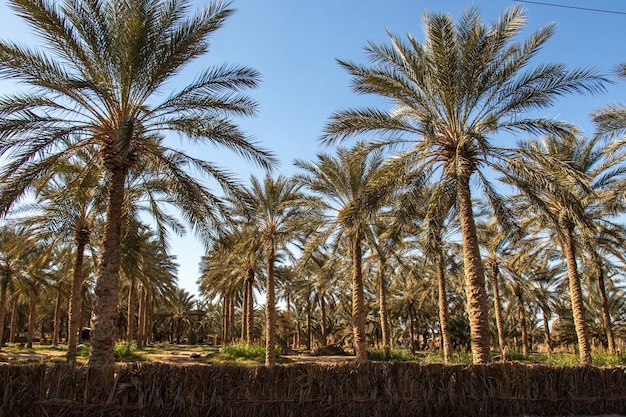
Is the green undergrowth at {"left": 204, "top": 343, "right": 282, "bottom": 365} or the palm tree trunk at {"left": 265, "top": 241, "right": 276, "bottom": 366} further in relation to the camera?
the green undergrowth at {"left": 204, "top": 343, "right": 282, "bottom": 365}

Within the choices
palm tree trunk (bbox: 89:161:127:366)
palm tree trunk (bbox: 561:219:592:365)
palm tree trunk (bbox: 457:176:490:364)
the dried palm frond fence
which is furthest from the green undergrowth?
the dried palm frond fence

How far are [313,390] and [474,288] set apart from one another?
6068 mm

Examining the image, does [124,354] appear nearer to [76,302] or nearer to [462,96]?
[76,302]

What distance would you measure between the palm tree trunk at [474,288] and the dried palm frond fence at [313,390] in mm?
2423

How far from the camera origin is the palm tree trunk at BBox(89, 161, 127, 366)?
10203 millimetres

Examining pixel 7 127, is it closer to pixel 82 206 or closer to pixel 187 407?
pixel 187 407

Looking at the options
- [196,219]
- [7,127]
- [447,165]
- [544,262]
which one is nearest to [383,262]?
[544,262]

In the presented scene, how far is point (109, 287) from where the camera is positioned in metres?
10.5

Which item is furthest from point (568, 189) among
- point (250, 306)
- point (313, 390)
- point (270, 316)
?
point (250, 306)

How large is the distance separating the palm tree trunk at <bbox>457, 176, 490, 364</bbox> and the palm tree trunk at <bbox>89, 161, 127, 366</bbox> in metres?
8.76

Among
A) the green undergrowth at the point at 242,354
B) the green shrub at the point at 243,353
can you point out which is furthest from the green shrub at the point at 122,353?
the green shrub at the point at 243,353

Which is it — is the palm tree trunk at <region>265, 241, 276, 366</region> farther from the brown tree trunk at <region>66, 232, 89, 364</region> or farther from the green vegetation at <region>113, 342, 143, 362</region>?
the brown tree trunk at <region>66, 232, 89, 364</region>

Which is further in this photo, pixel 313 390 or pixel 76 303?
pixel 76 303

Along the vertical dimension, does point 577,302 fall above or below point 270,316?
above
